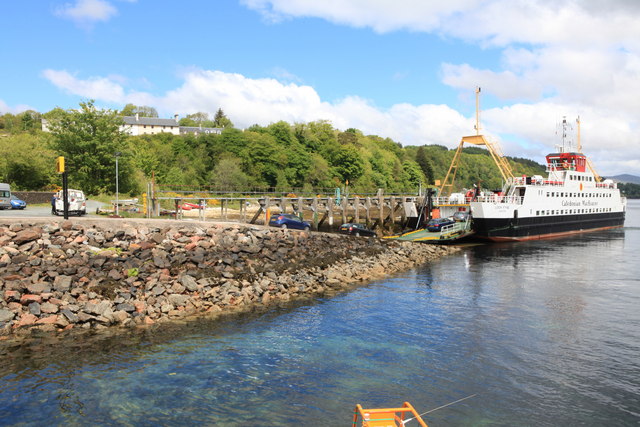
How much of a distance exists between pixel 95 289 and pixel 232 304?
597 centimetres

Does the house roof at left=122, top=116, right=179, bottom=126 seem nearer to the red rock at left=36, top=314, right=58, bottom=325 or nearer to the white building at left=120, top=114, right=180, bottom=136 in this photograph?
the white building at left=120, top=114, right=180, bottom=136

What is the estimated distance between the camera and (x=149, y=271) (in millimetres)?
21469

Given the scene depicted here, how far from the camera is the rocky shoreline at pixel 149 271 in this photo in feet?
58.4

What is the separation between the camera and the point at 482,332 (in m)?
18.4

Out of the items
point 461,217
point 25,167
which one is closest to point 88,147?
point 25,167

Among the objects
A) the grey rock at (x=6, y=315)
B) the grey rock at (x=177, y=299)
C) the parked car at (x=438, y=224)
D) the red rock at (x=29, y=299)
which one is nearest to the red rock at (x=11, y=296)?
the red rock at (x=29, y=299)

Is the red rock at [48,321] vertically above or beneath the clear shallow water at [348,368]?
above

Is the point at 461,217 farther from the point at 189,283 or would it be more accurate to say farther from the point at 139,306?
the point at 139,306

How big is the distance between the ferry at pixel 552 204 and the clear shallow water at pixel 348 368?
25.8 metres

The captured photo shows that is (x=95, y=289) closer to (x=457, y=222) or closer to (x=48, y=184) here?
(x=457, y=222)

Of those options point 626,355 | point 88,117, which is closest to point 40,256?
point 626,355

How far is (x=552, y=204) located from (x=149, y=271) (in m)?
50.7

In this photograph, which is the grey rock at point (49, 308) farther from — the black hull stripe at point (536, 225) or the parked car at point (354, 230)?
the black hull stripe at point (536, 225)

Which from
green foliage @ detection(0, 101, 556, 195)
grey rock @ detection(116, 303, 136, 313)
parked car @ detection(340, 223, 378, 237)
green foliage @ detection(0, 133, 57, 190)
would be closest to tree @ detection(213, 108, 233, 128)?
green foliage @ detection(0, 101, 556, 195)
